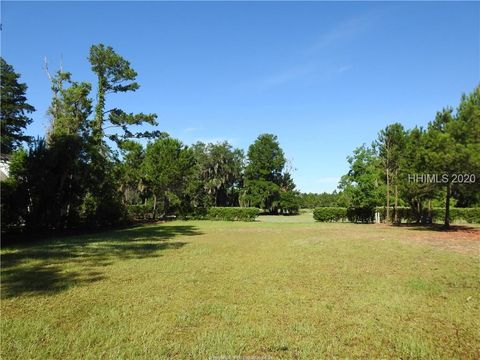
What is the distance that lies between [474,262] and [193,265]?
8340 mm

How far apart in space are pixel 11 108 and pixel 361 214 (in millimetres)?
42871

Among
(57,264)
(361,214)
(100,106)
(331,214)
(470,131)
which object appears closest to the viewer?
(57,264)

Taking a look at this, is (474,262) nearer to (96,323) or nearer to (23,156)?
(96,323)

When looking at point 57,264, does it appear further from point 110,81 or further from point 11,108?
point 11,108

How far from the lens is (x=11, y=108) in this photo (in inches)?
1708

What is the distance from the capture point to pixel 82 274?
29.0 ft

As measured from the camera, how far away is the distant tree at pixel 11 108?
41812 mm

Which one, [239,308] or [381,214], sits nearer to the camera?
[239,308]

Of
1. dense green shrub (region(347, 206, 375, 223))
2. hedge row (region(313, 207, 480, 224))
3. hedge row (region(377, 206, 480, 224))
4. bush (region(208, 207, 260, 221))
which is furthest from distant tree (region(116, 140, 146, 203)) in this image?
hedge row (region(377, 206, 480, 224))

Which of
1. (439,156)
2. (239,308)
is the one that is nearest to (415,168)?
(439,156)

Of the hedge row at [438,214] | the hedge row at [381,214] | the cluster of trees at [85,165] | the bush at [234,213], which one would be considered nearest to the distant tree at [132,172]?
the cluster of trees at [85,165]

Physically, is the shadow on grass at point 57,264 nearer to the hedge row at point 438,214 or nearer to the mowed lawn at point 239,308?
the mowed lawn at point 239,308

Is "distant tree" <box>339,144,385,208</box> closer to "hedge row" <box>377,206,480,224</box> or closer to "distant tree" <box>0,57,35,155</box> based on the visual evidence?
"hedge row" <box>377,206,480,224</box>

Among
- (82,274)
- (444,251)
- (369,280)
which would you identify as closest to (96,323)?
(82,274)
